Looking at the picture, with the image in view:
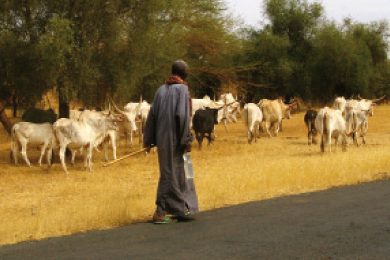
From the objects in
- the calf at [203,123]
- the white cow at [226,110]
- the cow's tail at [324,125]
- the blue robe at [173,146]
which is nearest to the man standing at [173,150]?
the blue robe at [173,146]

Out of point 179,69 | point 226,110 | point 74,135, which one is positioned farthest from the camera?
point 226,110

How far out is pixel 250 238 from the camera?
6000 millimetres

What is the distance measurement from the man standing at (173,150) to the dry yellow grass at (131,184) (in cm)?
74

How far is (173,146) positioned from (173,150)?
5 cm

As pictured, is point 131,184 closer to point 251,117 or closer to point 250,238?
point 250,238

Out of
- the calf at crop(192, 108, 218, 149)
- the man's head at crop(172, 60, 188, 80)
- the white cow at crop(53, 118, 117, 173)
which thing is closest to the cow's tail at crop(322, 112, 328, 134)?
the calf at crop(192, 108, 218, 149)

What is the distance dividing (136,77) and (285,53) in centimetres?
2246

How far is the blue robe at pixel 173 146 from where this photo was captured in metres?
7.07

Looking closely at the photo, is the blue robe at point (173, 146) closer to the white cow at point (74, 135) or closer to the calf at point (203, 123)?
the white cow at point (74, 135)

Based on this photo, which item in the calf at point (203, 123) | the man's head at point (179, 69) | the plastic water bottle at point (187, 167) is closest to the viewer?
the plastic water bottle at point (187, 167)

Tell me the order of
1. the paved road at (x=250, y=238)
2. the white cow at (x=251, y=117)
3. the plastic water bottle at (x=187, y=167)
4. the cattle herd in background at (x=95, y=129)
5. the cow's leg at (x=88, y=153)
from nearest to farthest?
the paved road at (x=250, y=238), the plastic water bottle at (x=187, y=167), the cattle herd in background at (x=95, y=129), the cow's leg at (x=88, y=153), the white cow at (x=251, y=117)

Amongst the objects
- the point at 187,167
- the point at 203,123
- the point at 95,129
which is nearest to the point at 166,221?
the point at 187,167

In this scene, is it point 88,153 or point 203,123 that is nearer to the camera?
point 88,153

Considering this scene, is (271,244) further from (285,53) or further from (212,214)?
(285,53)
